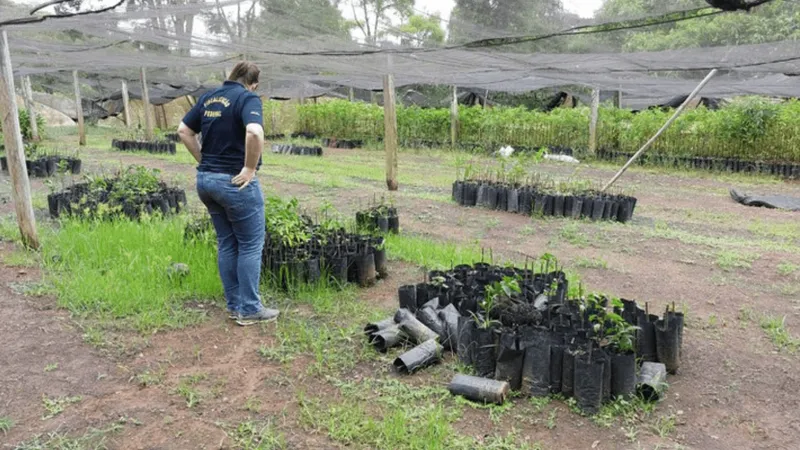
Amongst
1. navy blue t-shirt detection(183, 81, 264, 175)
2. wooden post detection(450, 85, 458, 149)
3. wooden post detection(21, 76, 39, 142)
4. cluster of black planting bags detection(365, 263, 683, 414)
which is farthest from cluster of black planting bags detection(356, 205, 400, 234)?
wooden post detection(21, 76, 39, 142)

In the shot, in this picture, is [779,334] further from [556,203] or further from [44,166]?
[44,166]

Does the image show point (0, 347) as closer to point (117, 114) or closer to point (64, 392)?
point (64, 392)

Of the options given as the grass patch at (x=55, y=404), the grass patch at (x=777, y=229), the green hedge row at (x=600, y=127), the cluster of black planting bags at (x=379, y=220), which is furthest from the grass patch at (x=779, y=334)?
the green hedge row at (x=600, y=127)

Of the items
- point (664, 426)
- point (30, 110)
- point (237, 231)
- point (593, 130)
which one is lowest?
point (664, 426)

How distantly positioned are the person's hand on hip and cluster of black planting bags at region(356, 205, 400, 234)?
250 cm

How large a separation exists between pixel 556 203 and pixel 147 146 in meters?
10.6

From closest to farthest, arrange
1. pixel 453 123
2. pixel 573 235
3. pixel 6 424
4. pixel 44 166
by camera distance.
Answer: pixel 6 424 < pixel 573 235 < pixel 44 166 < pixel 453 123

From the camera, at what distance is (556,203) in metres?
7.42

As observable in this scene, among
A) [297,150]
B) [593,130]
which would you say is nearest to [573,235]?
[593,130]

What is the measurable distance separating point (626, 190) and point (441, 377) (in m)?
7.66

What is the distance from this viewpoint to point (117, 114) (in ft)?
81.1

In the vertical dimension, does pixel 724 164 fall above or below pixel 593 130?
below

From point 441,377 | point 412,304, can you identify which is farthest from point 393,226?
point 441,377

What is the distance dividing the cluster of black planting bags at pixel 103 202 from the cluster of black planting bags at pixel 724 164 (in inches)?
421
